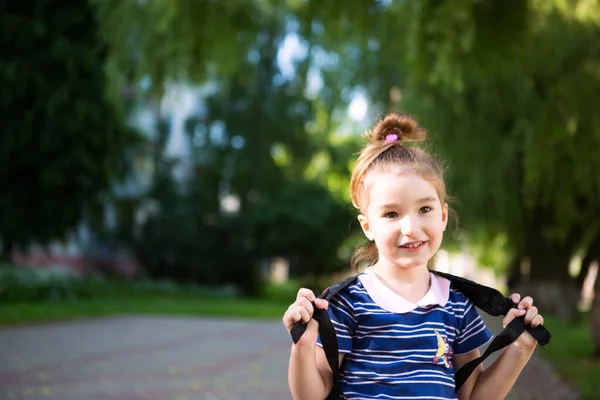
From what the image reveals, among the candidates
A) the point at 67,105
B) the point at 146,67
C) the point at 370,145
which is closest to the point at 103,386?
the point at 146,67

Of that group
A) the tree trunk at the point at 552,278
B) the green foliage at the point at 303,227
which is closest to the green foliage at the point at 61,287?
the green foliage at the point at 303,227

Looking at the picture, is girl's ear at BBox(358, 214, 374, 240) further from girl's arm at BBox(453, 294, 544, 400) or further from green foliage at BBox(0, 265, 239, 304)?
green foliage at BBox(0, 265, 239, 304)

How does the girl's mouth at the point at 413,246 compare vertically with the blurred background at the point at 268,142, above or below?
below

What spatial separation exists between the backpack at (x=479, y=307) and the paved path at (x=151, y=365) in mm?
2053

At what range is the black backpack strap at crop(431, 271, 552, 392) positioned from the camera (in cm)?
218

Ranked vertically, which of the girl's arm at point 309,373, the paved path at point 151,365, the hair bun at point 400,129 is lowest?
the paved path at point 151,365

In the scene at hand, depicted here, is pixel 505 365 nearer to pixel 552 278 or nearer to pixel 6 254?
pixel 552 278

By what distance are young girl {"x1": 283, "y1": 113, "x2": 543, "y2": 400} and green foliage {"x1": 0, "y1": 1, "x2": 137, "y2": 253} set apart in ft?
59.6

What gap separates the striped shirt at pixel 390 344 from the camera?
2.12 m

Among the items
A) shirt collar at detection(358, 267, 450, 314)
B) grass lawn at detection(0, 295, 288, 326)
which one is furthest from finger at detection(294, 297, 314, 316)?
grass lawn at detection(0, 295, 288, 326)

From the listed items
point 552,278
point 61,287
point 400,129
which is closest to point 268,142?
point 61,287

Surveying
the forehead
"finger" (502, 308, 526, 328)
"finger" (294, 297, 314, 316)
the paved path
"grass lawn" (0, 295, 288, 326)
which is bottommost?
"grass lawn" (0, 295, 288, 326)

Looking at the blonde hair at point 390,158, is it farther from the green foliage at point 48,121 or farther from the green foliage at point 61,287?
the green foliage at point 61,287

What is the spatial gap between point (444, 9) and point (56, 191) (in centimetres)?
1688
